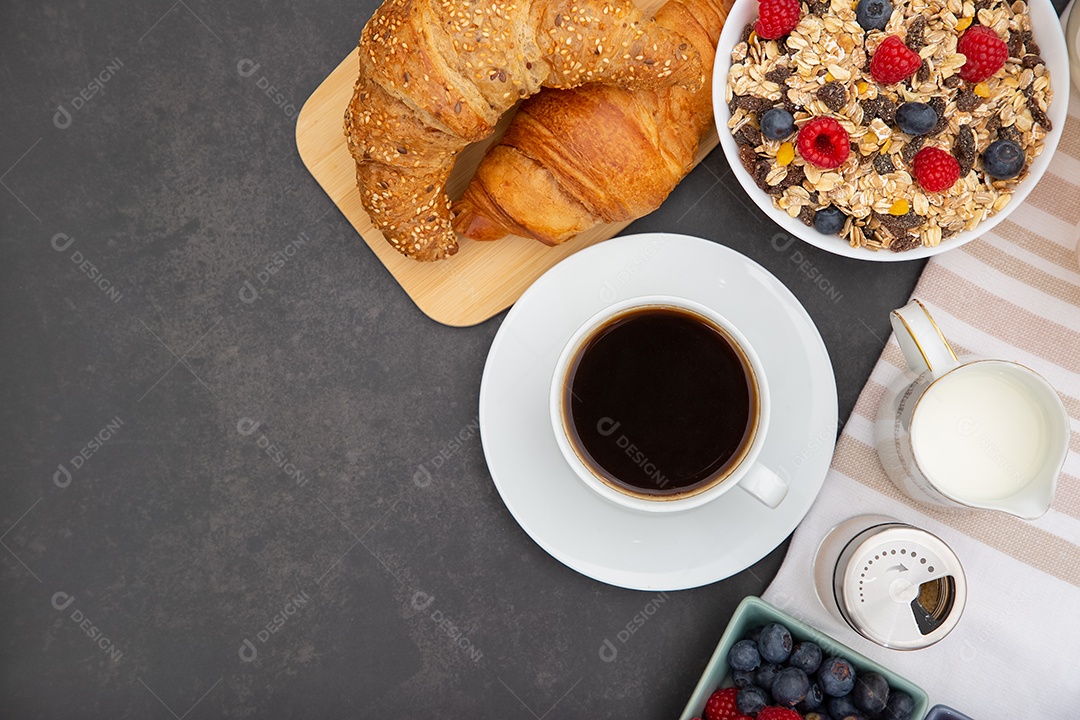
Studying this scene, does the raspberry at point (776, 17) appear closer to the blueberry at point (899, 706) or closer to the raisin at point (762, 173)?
the raisin at point (762, 173)

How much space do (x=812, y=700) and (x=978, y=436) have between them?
494mm

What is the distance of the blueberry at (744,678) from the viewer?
1279mm

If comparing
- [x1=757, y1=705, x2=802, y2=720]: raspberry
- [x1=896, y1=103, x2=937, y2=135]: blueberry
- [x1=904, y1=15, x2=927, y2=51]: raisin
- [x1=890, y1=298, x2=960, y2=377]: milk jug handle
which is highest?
[x1=904, y1=15, x2=927, y2=51]: raisin

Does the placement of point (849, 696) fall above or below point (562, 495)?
below

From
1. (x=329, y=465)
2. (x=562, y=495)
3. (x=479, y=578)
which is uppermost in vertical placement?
(x=329, y=465)

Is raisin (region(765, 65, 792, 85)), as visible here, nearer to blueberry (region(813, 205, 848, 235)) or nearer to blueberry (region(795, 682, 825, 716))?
blueberry (region(813, 205, 848, 235))

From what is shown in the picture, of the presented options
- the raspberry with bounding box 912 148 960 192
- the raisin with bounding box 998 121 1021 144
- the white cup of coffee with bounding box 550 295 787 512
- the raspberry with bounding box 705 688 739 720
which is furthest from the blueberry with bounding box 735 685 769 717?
the raisin with bounding box 998 121 1021 144

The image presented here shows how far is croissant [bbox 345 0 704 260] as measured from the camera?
3.54ft

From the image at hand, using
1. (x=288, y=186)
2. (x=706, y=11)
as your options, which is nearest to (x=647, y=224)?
(x=706, y=11)

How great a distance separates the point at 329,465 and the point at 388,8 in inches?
30.7

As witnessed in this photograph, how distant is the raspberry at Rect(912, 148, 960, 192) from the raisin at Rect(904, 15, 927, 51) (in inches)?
6.0

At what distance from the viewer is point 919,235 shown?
1.19 m

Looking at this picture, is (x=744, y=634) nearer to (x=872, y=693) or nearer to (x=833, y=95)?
(x=872, y=693)

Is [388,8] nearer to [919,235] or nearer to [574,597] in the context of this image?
[919,235]
